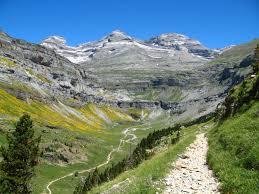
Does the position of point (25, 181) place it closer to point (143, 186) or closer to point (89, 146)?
point (143, 186)

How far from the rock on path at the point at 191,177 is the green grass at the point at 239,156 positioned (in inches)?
26.6

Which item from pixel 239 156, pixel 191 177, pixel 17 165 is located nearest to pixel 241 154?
pixel 239 156

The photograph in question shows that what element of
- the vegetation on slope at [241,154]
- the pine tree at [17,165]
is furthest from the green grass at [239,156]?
the pine tree at [17,165]

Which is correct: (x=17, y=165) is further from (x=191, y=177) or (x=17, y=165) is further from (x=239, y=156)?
(x=239, y=156)

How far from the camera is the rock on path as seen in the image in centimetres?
2303

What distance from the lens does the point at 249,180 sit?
21359 millimetres

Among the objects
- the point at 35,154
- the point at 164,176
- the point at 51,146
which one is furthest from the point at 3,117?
the point at 164,176

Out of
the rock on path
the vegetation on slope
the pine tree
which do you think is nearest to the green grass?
the vegetation on slope

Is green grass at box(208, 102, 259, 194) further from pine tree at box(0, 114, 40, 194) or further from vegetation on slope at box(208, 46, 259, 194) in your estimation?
pine tree at box(0, 114, 40, 194)

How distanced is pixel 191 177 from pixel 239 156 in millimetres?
3594

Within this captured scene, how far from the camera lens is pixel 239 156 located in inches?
1022

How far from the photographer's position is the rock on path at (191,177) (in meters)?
23.0

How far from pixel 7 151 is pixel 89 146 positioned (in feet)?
391

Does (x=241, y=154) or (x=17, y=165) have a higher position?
(x=241, y=154)
